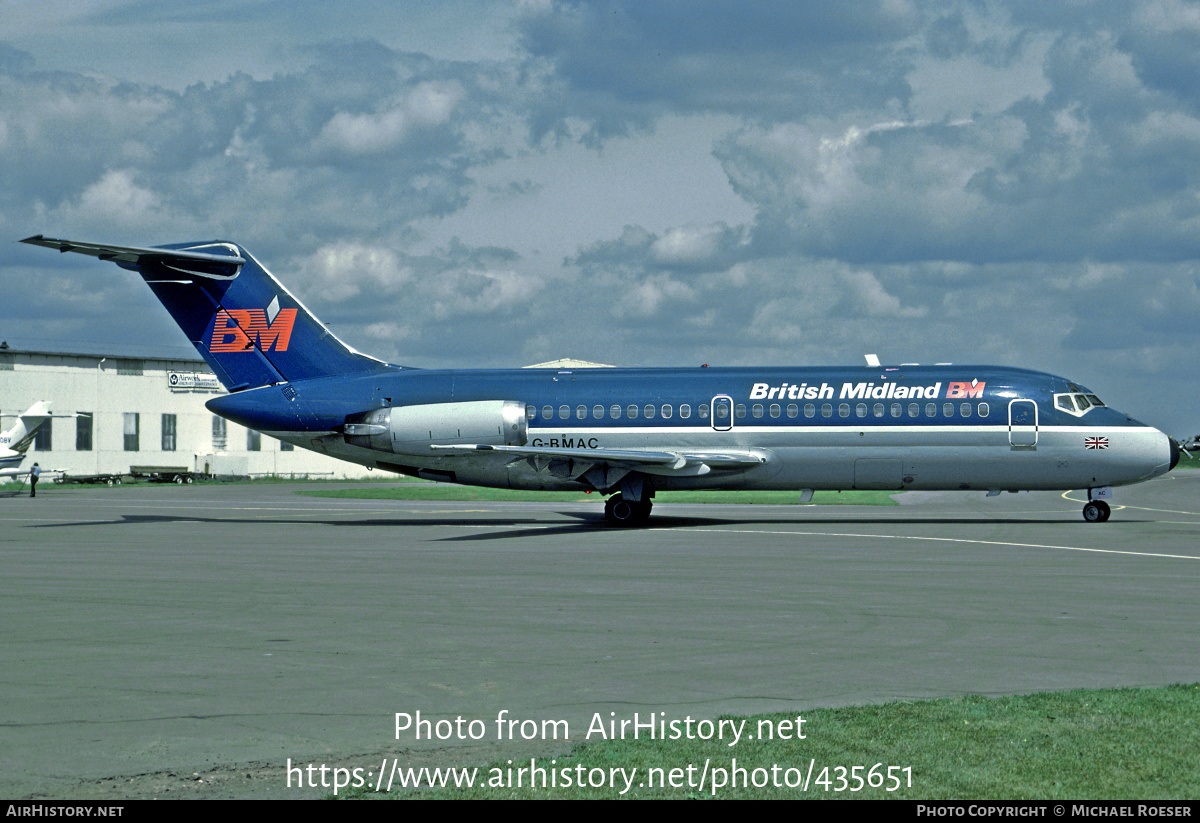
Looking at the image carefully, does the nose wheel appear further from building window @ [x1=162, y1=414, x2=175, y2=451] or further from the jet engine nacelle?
building window @ [x1=162, y1=414, x2=175, y2=451]

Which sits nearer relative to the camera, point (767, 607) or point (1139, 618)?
point (1139, 618)

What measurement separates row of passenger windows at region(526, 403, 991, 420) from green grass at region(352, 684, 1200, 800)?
77.3ft

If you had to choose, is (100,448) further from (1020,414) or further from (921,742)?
(921,742)

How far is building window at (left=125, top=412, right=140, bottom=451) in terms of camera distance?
301ft

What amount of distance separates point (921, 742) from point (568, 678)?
11.5ft

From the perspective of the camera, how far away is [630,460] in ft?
104

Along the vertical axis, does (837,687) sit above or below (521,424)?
below

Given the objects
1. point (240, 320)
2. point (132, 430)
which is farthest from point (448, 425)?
point (132, 430)

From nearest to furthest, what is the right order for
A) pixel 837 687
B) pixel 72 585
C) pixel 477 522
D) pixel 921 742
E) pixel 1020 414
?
pixel 921 742, pixel 837 687, pixel 72 585, pixel 1020 414, pixel 477 522

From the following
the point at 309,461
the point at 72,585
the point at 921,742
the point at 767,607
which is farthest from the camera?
the point at 309,461

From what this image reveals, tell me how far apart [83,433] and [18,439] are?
2359cm

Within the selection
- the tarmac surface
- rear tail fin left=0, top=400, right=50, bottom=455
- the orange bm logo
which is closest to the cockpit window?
the tarmac surface

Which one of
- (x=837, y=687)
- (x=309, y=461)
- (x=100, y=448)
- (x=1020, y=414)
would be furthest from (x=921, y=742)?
Result: (x=309, y=461)

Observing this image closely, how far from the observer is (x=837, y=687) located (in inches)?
389
